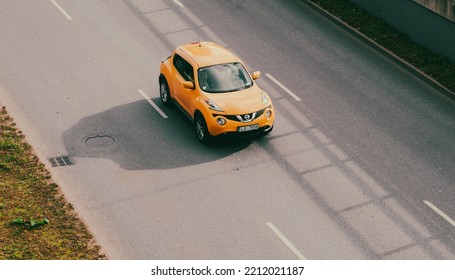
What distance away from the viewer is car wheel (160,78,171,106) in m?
23.1

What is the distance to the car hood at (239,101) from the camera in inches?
832

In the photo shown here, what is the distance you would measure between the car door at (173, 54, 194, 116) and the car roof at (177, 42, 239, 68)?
24cm

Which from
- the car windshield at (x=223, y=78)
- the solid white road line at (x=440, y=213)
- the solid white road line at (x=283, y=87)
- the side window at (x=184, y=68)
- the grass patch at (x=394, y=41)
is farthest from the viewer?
the grass patch at (x=394, y=41)

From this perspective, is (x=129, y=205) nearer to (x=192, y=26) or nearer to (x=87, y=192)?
(x=87, y=192)

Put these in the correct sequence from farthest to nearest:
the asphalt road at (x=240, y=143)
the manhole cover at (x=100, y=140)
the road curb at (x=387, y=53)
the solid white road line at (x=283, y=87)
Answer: the road curb at (x=387, y=53) < the solid white road line at (x=283, y=87) < the manhole cover at (x=100, y=140) < the asphalt road at (x=240, y=143)

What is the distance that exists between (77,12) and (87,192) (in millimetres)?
10534

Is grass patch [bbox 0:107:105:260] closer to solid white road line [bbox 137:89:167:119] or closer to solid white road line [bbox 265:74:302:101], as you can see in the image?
solid white road line [bbox 137:89:167:119]

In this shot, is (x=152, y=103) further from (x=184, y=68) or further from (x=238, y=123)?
(x=238, y=123)

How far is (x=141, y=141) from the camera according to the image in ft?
71.7

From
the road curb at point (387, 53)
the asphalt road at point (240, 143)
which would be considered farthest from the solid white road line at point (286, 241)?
the road curb at point (387, 53)

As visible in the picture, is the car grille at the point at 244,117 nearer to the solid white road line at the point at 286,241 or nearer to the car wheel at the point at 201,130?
the car wheel at the point at 201,130

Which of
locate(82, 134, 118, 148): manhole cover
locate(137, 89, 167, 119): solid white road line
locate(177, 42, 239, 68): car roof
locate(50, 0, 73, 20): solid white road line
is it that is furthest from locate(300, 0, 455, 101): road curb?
locate(82, 134, 118, 148): manhole cover

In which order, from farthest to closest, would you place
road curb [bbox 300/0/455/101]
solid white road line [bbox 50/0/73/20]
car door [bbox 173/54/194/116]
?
1. solid white road line [bbox 50/0/73/20]
2. road curb [bbox 300/0/455/101]
3. car door [bbox 173/54/194/116]

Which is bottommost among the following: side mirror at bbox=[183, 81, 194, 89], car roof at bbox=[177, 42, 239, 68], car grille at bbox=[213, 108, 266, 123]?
car grille at bbox=[213, 108, 266, 123]
